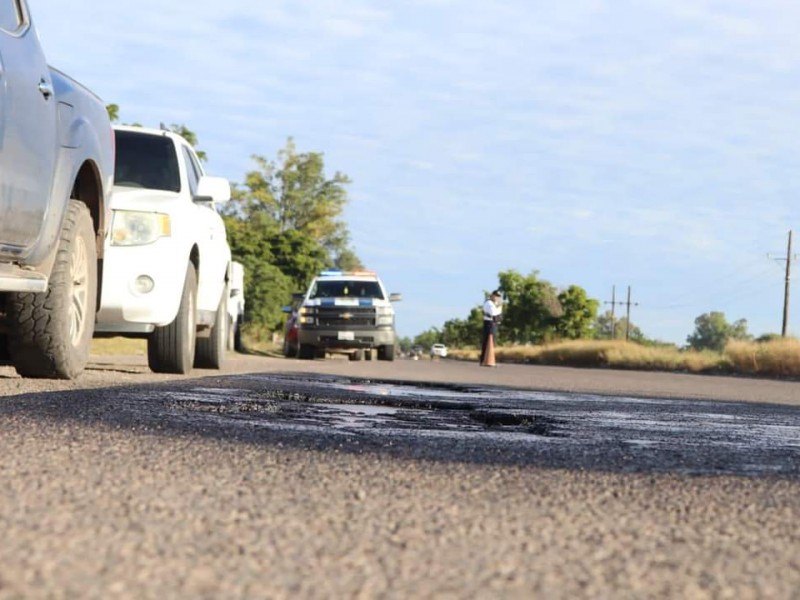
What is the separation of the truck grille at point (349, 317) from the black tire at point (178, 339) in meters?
14.3

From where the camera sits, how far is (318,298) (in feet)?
81.2

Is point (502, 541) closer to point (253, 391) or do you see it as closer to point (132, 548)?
point (132, 548)

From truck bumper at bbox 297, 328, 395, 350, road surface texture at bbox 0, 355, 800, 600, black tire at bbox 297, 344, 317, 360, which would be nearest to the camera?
road surface texture at bbox 0, 355, 800, 600

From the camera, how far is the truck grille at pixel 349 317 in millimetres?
24062

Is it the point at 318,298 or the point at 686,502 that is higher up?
the point at 318,298

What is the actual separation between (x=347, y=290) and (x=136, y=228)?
16.0 meters

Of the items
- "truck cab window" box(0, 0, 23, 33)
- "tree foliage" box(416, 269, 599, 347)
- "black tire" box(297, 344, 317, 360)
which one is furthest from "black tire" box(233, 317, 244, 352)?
"tree foliage" box(416, 269, 599, 347)

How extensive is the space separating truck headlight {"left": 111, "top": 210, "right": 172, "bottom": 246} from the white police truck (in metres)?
14.9

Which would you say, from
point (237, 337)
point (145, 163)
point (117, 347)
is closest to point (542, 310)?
point (237, 337)

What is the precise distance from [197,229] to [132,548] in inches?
298

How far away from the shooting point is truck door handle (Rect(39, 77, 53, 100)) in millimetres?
5913

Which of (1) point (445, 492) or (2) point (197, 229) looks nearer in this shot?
(1) point (445, 492)

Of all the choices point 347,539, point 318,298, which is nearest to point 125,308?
point 347,539

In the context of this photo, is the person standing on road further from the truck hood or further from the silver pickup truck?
the silver pickup truck
